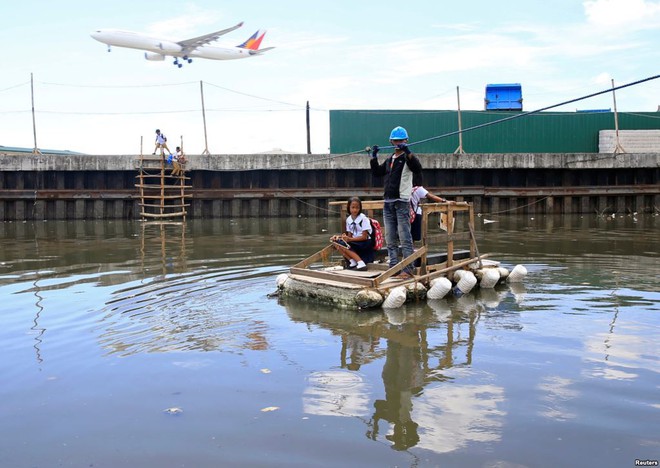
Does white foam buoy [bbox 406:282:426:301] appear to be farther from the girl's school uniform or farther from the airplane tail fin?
the airplane tail fin

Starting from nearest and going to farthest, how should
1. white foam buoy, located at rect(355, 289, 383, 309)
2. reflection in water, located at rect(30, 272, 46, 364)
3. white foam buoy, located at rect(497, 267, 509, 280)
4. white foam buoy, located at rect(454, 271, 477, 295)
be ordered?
1. reflection in water, located at rect(30, 272, 46, 364)
2. white foam buoy, located at rect(355, 289, 383, 309)
3. white foam buoy, located at rect(454, 271, 477, 295)
4. white foam buoy, located at rect(497, 267, 509, 280)

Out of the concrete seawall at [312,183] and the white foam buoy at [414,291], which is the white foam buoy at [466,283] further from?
the concrete seawall at [312,183]

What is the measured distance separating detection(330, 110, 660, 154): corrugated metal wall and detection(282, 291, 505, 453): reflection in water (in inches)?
930

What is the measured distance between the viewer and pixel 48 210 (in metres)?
26.1

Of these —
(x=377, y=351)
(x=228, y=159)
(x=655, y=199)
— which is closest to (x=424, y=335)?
(x=377, y=351)

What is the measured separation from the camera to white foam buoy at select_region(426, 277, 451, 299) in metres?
8.82

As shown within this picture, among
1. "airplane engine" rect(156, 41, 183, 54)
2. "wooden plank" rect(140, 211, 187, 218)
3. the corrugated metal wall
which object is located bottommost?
"wooden plank" rect(140, 211, 187, 218)

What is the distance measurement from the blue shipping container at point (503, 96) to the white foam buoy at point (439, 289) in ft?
81.4

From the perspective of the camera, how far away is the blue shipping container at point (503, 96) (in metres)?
31.9

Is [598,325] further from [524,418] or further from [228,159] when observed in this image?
[228,159]

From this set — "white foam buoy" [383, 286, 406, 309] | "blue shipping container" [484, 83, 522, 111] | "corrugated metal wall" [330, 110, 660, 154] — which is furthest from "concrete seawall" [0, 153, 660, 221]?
"white foam buoy" [383, 286, 406, 309]

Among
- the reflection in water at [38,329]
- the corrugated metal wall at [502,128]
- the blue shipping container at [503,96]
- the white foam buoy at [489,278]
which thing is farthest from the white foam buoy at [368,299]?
the blue shipping container at [503,96]

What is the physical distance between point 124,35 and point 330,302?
33571mm

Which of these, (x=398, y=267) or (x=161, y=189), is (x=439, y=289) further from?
(x=161, y=189)
